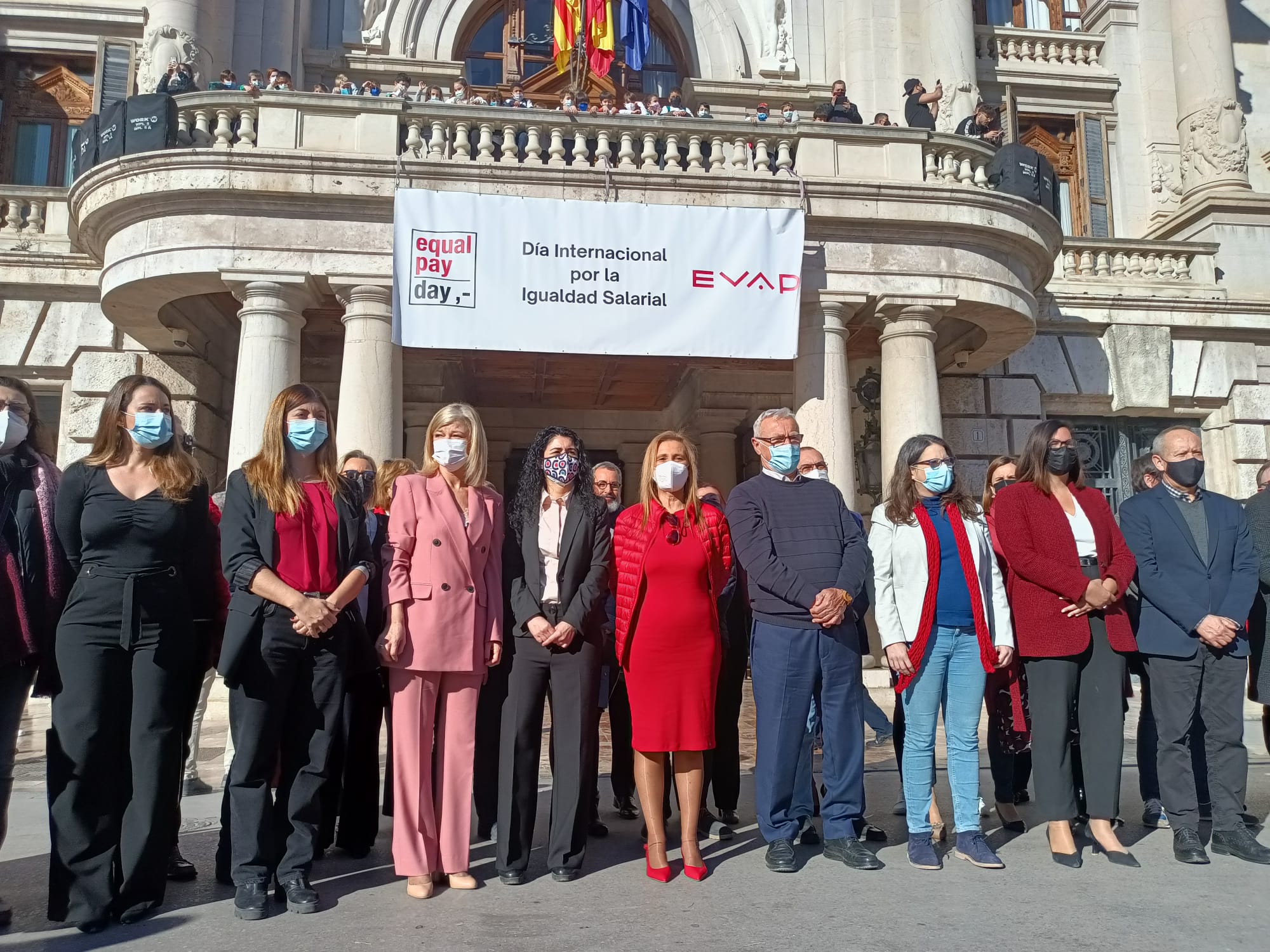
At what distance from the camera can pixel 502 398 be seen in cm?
1667

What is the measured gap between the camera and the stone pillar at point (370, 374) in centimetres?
1042

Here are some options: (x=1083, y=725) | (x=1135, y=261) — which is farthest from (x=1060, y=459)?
(x=1135, y=261)

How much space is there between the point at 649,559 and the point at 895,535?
1.24 metres

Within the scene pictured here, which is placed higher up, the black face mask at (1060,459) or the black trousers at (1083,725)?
the black face mask at (1060,459)

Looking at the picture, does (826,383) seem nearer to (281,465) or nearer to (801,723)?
(801,723)

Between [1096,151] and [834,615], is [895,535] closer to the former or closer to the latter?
[834,615]

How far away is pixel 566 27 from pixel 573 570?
1297cm

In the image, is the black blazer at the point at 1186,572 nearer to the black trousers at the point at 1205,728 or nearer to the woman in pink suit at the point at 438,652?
the black trousers at the point at 1205,728

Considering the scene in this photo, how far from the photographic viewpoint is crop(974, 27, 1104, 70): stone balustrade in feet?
56.9

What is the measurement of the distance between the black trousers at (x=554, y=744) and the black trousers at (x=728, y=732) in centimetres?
103

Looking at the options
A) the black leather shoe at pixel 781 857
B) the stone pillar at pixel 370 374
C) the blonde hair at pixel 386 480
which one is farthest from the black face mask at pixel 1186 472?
the stone pillar at pixel 370 374

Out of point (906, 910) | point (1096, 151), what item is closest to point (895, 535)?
point (906, 910)

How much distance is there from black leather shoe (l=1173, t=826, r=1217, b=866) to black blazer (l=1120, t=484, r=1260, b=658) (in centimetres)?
83

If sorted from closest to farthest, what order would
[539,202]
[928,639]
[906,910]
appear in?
[906,910] < [928,639] < [539,202]
